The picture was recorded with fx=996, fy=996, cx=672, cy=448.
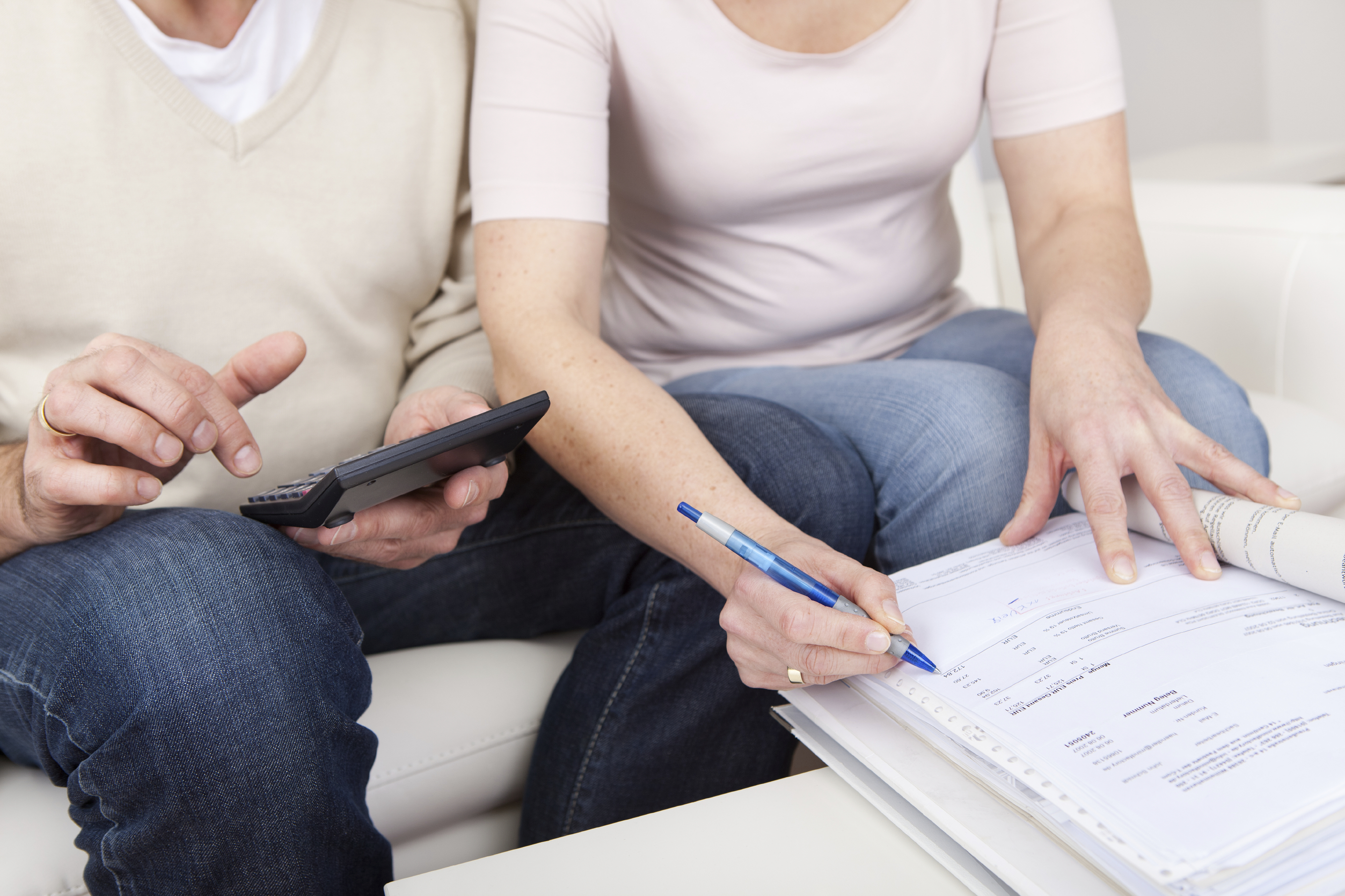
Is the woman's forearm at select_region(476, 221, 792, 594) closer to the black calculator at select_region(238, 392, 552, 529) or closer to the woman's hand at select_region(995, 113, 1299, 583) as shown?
the black calculator at select_region(238, 392, 552, 529)

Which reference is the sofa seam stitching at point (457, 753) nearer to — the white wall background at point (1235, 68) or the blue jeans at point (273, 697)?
the blue jeans at point (273, 697)

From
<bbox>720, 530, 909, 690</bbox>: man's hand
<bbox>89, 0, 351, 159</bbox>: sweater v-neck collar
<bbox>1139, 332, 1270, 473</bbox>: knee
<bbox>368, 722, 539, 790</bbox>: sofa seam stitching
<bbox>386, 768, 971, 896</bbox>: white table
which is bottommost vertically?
<bbox>368, 722, 539, 790</bbox>: sofa seam stitching

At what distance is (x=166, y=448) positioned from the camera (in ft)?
1.96

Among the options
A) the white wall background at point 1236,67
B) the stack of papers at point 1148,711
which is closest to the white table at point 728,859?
the stack of papers at point 1148,711

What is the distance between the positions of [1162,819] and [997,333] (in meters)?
0.68

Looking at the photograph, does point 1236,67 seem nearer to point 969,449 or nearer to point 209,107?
point 969,449

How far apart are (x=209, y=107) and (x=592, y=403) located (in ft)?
1.45

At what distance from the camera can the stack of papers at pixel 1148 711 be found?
0.42m

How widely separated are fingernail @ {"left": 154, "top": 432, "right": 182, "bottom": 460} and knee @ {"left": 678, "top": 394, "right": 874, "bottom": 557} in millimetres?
402

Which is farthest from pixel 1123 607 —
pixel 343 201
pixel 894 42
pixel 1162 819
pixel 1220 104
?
pixel 1220 104

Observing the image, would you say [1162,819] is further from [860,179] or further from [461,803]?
[860,179]

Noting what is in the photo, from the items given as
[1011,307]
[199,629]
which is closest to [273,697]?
[199,629]

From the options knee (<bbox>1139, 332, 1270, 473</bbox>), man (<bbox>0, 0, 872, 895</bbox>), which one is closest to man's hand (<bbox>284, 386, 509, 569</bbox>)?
man (<bbox>0, 0, 872, 895</bbox>)

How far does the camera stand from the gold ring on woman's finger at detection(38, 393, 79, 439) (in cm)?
60
